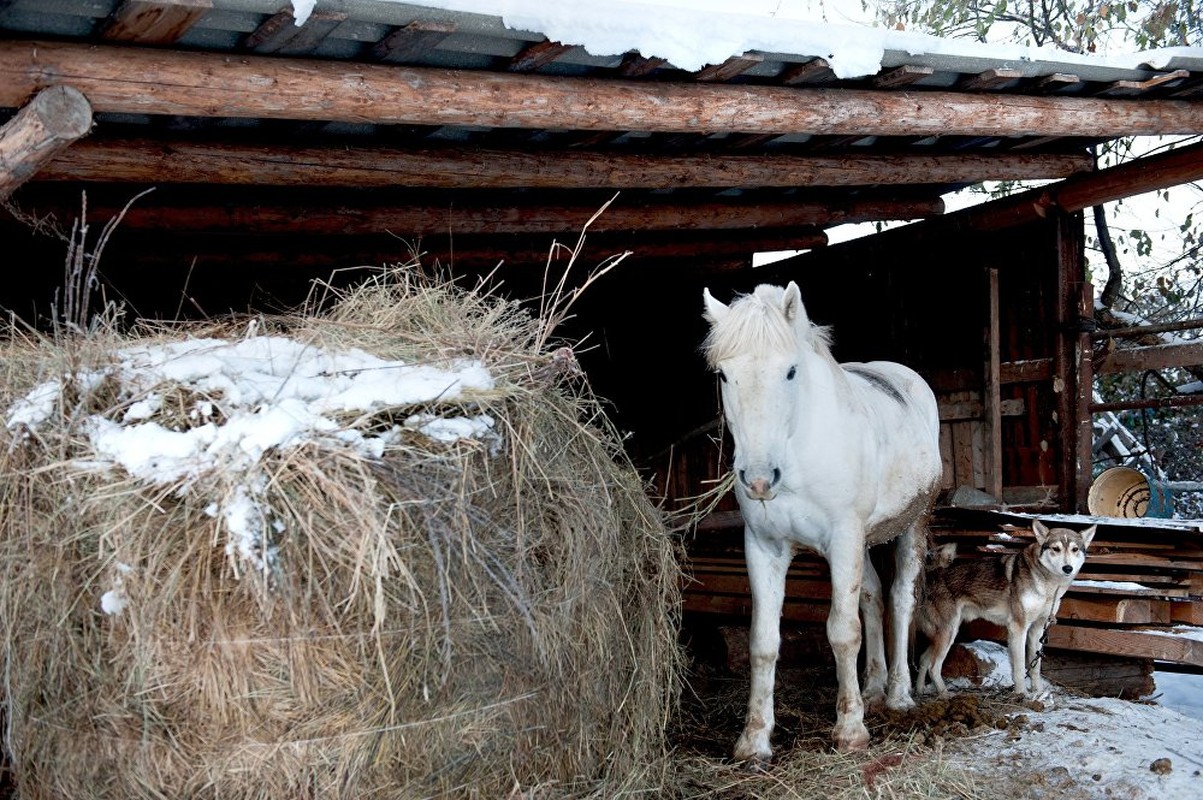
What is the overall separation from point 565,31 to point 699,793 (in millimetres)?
3303

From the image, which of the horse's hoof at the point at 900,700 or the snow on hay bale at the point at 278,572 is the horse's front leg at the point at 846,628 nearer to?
the horse's hoof at the point at 900,700

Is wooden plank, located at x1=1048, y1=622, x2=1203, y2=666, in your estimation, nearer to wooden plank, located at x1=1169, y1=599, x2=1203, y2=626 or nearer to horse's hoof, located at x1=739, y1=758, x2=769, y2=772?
wooden plank, located at x1=1169, y1=599, x2=1203, y2=626

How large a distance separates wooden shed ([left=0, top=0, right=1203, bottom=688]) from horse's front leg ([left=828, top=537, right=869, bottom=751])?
1.00m

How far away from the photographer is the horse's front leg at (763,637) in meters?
5.45

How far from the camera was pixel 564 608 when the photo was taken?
13.2 feet

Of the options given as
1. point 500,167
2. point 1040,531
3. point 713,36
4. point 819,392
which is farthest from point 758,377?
point 1040,531

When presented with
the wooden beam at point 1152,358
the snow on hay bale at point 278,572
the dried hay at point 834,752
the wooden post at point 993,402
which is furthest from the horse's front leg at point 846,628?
the wooden beam at point 1152,358

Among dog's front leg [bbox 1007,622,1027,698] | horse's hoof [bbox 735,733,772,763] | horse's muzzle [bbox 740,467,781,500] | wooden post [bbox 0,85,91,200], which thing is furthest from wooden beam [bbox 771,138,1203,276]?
wooden post [bbox 0,85,91,200]

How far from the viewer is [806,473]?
543 cm

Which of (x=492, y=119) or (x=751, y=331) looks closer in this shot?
(x=751, y=331)

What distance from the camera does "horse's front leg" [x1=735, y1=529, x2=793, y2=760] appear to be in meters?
5.45

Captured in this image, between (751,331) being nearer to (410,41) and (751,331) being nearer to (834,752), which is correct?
(410,41)

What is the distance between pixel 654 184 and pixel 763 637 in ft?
9.54

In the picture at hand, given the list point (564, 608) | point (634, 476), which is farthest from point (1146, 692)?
point (564, 608)
